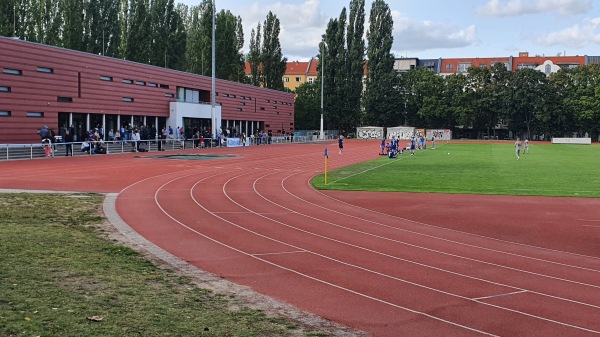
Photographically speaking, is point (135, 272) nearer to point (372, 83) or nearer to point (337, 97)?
point (337, 97)

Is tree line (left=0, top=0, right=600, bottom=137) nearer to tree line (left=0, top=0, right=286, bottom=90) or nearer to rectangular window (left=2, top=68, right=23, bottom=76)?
tree line (left=0, top=0, right=286, bottom=90)

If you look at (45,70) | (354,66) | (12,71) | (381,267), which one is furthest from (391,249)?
(354,66)

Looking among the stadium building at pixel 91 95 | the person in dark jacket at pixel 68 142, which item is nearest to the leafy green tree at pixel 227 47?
the stadium building at pixel 91 95

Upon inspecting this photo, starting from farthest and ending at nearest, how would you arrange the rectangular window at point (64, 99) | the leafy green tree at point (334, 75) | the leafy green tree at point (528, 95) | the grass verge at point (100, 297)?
the leafy green tree at point (528, 95), the leafy green tree at point (334, 75), the rectangular window at point (64, 99), the grass verge at point (100, 297)

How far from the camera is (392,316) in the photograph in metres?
7.26

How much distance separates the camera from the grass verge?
5852mm

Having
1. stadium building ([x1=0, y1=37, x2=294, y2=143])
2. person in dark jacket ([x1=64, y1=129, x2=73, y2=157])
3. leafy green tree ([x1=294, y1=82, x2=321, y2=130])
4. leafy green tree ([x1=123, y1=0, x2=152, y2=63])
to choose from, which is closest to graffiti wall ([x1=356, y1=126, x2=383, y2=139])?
leafy green tree ([x1=294, y1=82, x2=321, y2=130])

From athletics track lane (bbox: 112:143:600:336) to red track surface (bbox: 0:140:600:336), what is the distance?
0.03 m

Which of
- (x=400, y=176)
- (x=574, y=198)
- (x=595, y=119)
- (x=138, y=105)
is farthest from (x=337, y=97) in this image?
(x=574, y=198)

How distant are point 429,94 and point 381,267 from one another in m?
90.1

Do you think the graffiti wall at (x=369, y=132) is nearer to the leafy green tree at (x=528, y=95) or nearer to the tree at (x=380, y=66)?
the tree at (x=380, y=66)

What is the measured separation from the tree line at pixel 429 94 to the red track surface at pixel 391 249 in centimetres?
7062

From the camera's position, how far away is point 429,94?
96.6 meters

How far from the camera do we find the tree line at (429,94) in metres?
89.1
